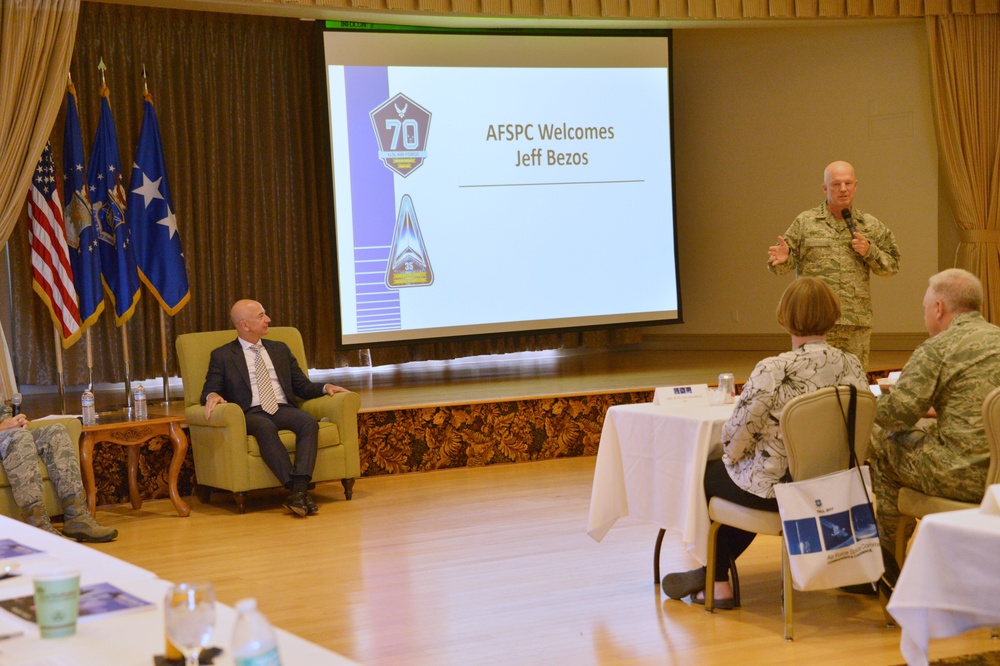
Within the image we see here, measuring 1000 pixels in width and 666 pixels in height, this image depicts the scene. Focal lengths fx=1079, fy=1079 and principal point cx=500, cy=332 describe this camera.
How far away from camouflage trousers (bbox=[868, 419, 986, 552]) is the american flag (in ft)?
16.6

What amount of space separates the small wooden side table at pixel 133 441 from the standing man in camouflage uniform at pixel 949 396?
13.3 ft

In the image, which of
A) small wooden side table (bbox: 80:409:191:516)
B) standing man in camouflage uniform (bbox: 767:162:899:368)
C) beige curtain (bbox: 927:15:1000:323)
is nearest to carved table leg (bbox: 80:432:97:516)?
small wooden side table (bbox: 80:409:191:516)

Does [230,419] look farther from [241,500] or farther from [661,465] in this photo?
[661,465]

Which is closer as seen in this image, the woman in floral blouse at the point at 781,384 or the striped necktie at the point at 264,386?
the woman in floral blouse at the point at 781,384

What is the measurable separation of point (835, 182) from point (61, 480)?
14.1 feet

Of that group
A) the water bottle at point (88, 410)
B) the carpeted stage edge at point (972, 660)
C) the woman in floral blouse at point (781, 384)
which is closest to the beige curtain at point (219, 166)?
the water bottle at point (88, 410)

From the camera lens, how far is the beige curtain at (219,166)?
8.05 metres

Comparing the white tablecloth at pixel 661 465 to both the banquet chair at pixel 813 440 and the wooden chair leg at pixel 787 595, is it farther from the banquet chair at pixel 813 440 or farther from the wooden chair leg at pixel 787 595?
the wooden chair leg at pixel 787 595

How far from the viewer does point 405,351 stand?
9508mm

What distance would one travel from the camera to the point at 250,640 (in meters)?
1.45

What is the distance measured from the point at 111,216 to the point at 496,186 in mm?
2924

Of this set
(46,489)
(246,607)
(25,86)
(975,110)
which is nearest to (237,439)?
(46,489)

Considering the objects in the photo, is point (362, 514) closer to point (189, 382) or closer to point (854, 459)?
point (189, 382)

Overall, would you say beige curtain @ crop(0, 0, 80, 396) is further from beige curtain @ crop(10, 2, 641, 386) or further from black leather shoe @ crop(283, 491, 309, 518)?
black leather shoe @ crop(283, 491, 309, 518)
